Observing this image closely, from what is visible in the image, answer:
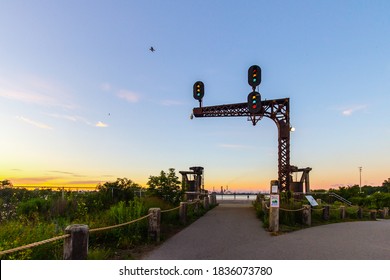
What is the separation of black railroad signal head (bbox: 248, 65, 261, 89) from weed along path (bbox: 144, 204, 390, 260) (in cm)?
1131

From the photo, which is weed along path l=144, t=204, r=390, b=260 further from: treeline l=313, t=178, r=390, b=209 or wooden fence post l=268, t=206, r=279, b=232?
treeline l=313, t=178, r=390, b=209

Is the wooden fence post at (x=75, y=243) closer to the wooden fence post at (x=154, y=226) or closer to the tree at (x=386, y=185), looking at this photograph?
the wooden fence post at (x=154, y=226)

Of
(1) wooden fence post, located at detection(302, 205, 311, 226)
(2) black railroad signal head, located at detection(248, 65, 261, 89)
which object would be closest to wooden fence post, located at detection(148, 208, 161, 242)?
(1) wooden fence post, located at detection(302, 205, 311, 226)

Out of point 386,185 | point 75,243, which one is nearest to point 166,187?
point 75,243

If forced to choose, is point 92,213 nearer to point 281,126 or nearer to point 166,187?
point 166,187

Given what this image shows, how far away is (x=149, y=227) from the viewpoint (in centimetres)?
1103

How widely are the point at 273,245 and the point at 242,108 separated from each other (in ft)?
61.4

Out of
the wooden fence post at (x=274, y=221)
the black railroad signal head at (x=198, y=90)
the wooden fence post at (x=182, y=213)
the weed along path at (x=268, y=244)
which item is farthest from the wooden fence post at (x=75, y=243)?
the black railroad signal head at (x=198, y=90)

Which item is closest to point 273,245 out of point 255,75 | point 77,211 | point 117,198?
point 77,211

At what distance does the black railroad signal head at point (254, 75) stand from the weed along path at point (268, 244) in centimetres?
1131

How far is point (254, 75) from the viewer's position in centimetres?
2319

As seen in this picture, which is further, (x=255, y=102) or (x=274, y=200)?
(x=255, y=102)

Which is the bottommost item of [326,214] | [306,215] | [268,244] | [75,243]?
[268,244]

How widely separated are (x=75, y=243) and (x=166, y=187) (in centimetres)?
1410
